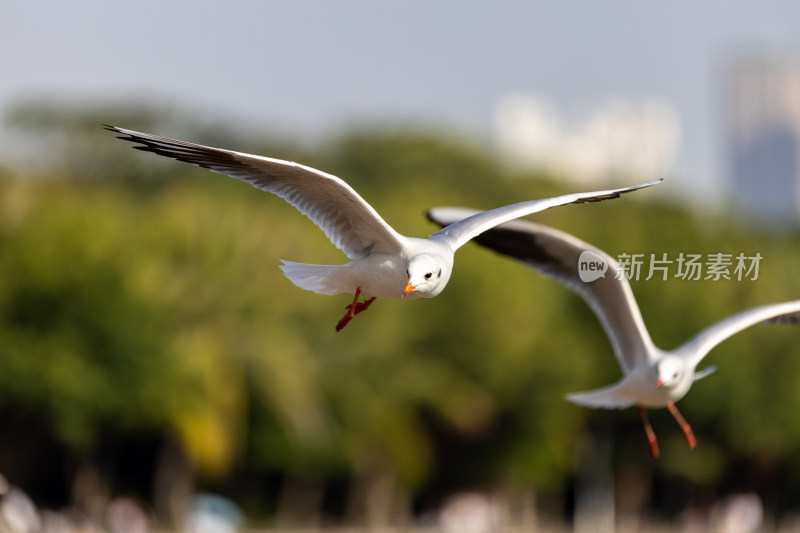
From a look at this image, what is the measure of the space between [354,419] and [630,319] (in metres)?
26.1

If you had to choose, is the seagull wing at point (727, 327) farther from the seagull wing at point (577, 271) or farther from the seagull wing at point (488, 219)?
the seagull wing at point (488, 219)

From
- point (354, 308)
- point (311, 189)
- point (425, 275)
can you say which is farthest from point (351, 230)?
point (425, 275)

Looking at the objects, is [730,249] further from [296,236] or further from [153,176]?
[153,176]

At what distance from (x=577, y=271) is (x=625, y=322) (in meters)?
0.75

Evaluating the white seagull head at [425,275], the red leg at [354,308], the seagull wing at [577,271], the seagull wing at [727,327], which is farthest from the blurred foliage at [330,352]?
the white seagull head at [425,275]

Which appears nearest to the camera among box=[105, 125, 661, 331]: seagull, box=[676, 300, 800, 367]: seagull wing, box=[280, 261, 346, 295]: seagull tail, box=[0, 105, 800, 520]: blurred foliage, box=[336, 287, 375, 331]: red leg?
box=[105, 125, 661, 331]: seagull

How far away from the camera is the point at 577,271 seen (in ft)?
55.0

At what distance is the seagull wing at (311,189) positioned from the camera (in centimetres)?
1306

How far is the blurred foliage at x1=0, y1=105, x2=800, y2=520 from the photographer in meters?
37.4

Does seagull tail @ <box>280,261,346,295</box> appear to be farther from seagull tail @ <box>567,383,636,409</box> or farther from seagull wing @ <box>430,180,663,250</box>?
seagull tail @ <box>567,383,636,409</box>

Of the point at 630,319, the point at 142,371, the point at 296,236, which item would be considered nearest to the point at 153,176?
the point at 296,236

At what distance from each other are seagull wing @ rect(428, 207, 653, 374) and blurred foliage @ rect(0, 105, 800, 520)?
20837mm

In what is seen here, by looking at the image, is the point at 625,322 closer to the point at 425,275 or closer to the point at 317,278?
the point at 317,278

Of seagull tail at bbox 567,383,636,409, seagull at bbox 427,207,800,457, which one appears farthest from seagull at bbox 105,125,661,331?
seagull tail at bbox 567,383,636,409
